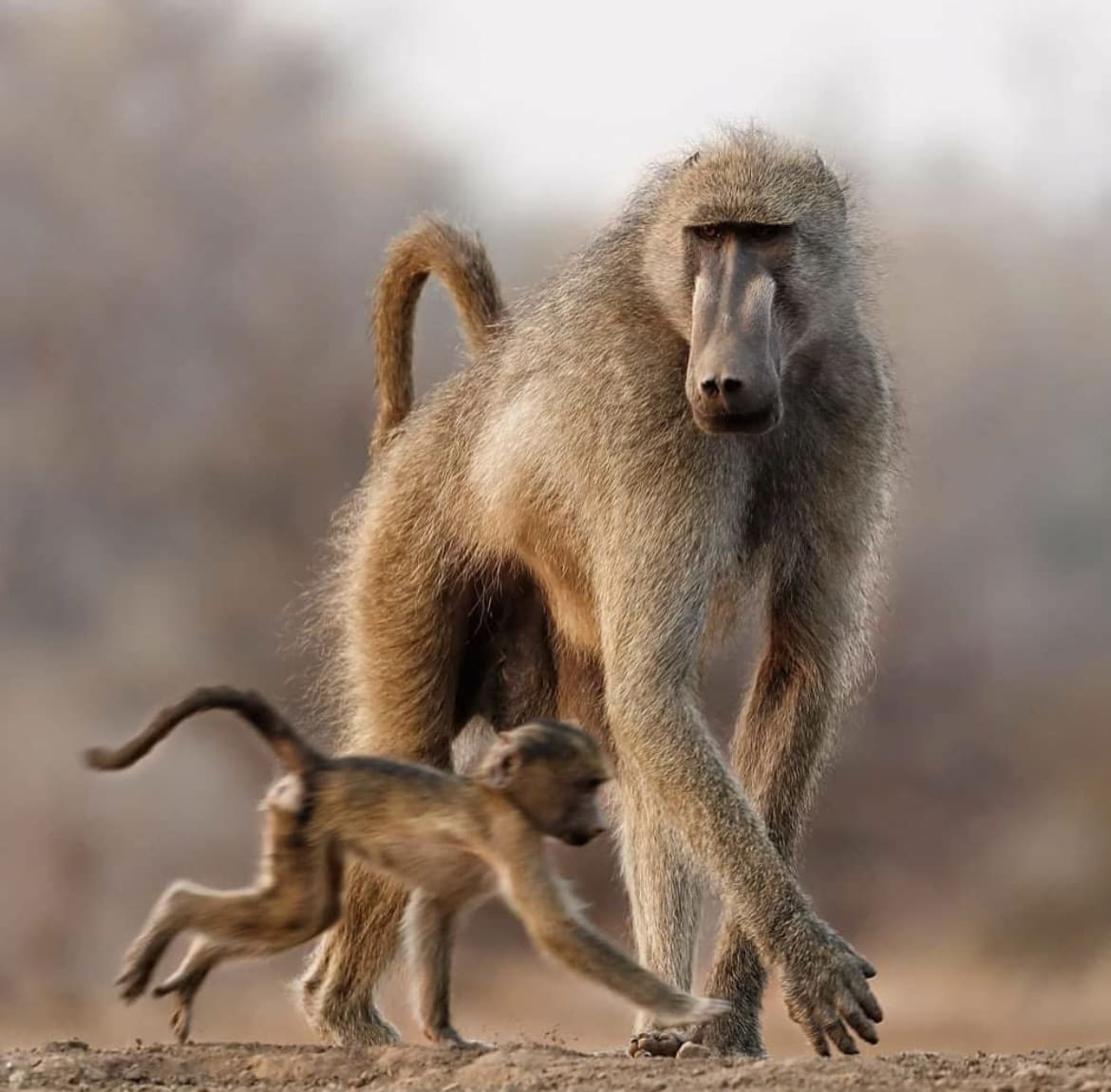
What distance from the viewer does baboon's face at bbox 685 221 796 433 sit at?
198 inches

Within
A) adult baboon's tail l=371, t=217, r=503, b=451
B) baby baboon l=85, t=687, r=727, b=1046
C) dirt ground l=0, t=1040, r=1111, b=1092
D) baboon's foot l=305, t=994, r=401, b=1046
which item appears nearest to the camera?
dirt ground l=0, t=1040, r=1111, b=1092

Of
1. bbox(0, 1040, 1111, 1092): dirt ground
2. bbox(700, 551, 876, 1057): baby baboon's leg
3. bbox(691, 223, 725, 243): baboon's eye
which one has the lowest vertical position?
bbox(0, 1040, 1111, 1092): dirt ground

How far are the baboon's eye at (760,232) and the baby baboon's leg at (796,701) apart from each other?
1.04m

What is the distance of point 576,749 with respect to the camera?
4855 mm

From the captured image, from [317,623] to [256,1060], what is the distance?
7.19ft

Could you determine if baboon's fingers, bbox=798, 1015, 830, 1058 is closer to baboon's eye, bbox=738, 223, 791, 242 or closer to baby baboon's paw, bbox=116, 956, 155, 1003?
baby baboon's paw, bbox=116, 956, 155, 1003

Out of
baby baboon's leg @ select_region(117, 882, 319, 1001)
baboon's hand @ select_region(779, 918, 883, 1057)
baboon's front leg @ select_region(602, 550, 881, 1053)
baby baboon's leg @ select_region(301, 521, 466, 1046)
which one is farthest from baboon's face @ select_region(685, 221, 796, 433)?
baby baboon's leg @ select_region(117, 882, 319, 1001)

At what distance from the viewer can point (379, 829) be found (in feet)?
15.8

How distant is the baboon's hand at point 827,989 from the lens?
5.05 meters

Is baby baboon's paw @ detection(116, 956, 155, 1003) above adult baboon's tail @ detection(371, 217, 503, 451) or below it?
below

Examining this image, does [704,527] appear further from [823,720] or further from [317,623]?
[317,623]

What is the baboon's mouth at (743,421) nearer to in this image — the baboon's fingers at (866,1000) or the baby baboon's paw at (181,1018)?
the baboon's fingers at (866,1000)

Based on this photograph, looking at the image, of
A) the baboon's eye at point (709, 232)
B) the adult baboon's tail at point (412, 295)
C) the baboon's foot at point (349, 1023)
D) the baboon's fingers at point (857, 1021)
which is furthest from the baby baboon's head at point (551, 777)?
the adult baboon's tail at point (412, 295)

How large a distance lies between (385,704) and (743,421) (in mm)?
1931
